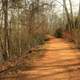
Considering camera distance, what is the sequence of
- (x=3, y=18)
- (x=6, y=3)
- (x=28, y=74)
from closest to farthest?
(x=28, y=74)
(x=6, y=3)
(x=3, y=18)

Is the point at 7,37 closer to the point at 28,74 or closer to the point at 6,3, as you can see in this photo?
the point at 6,3

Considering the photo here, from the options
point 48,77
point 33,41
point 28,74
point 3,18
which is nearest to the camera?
Result: point 48,77

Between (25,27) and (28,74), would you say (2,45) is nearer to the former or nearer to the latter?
(25,27)

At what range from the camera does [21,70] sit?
9398mm

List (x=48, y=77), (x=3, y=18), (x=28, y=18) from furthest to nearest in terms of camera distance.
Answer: (x=28, y=18)
(x=3, y=18)
(x=48, y=77)

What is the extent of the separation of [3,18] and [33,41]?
5.92 m

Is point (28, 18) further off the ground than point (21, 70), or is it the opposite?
point (28, 18)

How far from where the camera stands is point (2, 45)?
19.9 metres

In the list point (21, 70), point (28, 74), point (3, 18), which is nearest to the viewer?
point (28, 74)

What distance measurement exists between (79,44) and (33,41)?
7.08 meters

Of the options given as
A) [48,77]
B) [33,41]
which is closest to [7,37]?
[33,41]

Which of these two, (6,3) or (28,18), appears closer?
(6,3)

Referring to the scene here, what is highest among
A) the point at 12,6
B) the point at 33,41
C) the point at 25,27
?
the point at 12,6

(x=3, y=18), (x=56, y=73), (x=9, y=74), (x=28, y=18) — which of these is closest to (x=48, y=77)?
(x=56, y=73)
